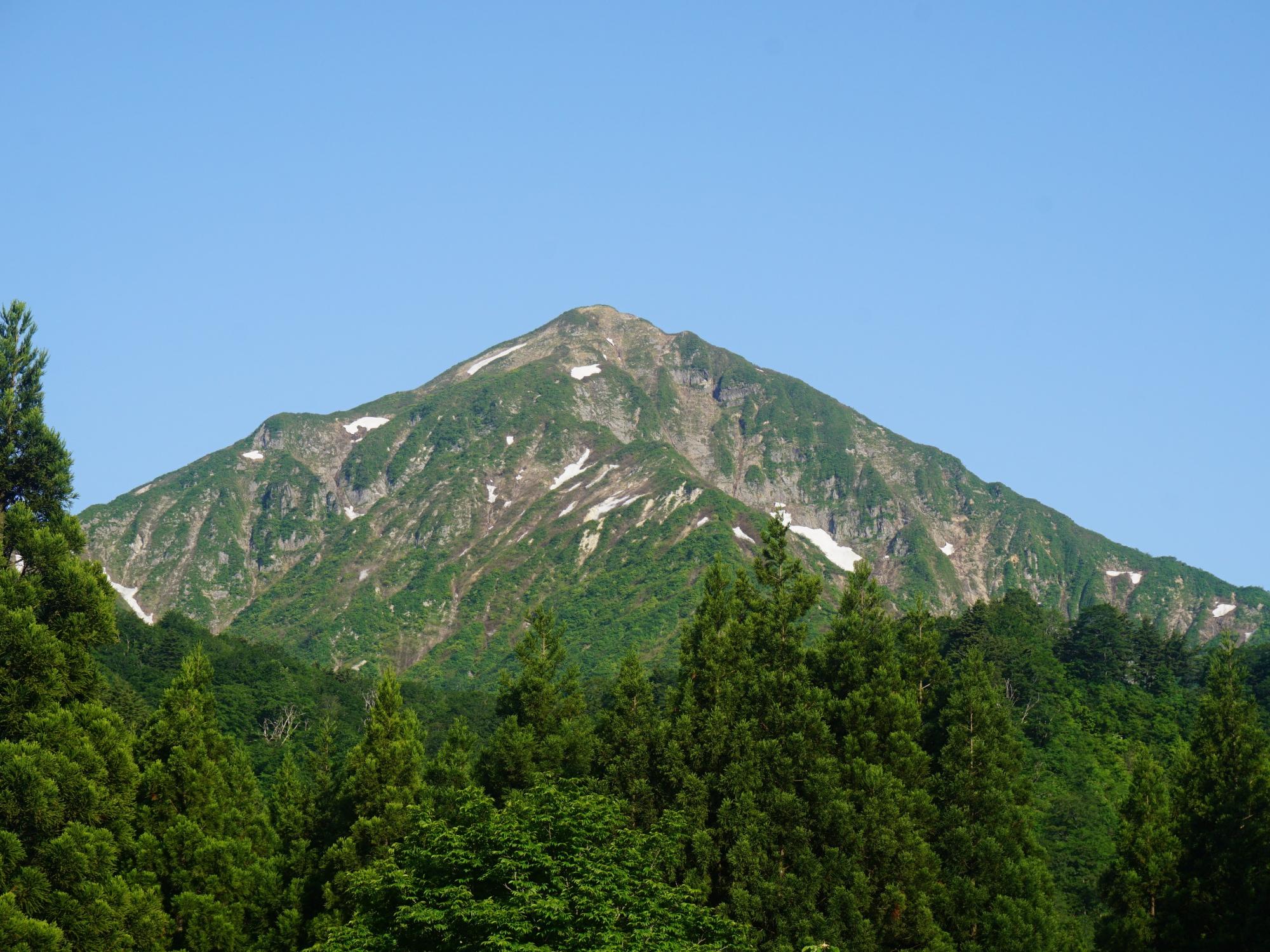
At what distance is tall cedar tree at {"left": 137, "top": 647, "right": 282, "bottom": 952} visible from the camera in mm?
52656

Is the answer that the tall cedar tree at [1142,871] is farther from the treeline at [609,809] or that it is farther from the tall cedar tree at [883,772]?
the tall cedar tree at [883,772]

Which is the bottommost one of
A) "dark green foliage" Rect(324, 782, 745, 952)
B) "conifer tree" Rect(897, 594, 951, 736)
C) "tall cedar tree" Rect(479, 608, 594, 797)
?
"dark green foliage" Rect(324, 782, 745, 952)

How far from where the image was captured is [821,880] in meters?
52.2

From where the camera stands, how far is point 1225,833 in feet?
178

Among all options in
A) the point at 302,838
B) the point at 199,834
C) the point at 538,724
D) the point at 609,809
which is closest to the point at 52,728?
the point at 199,834

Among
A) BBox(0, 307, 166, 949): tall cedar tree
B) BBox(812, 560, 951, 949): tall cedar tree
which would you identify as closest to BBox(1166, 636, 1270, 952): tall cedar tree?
BBox(812, 560, 951, 949): tall cedar tree

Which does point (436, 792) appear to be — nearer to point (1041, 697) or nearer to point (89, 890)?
point (89, 890)

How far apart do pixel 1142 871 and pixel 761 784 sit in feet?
50.4

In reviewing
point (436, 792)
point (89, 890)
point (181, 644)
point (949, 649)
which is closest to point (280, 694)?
point (181, 644)

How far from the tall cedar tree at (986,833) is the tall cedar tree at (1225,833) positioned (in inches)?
218

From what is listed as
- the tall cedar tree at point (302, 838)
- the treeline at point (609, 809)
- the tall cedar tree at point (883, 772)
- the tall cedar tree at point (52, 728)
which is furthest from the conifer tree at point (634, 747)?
the tall cedar tree at point (52, 728)

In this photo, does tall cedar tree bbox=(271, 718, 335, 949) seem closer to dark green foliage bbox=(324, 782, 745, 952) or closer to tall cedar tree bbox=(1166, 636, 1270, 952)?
dark green foliage bbox=(324, 782, 745, 952)

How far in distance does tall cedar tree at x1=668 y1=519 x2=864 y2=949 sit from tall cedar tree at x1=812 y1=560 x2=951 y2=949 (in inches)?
37.4

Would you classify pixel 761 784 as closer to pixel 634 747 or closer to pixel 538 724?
pixel 634 747
